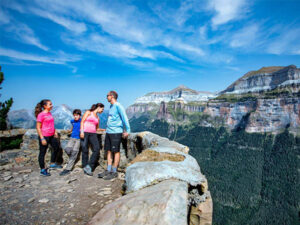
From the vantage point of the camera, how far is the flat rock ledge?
187 centimetres

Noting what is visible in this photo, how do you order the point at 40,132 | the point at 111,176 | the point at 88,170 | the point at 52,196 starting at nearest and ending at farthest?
the point at 52,196 < the point at 111,176 < the point at 88,170 < the point at 40,132

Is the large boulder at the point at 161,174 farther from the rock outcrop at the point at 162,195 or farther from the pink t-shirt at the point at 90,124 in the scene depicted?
the pink t-shirt at the point at 90,124

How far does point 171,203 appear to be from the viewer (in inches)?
75.2

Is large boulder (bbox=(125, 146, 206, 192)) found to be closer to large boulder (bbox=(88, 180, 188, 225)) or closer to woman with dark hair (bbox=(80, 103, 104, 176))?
large boulder (bbox=(88, 180, 188, 225))

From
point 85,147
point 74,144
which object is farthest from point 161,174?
point 74,144

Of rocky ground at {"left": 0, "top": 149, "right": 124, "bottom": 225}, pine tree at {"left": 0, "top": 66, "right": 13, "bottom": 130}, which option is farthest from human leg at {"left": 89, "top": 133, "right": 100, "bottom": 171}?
pine tree at {"left": 0, "top": 66, "right": 13, "bottom": 130}

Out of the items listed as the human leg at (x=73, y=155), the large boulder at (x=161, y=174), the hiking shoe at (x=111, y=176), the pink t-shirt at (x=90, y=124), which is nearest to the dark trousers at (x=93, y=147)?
the pink t-shirt at (x=90, y=124)

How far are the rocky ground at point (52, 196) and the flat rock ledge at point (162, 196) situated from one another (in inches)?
59.6

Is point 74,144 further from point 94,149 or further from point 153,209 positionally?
point 153,209

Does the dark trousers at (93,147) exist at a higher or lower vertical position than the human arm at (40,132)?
lower

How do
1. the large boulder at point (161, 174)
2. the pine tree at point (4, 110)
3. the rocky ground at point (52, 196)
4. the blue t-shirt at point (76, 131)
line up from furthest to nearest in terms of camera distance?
the pine tree at point (4, 110) → the blue t-shirt at point (76, 131) → the rocky ground at point (52, 196) → the large boulder at point (161, 174)

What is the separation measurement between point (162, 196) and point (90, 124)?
5309 millimetres

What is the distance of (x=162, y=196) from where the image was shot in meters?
2.06

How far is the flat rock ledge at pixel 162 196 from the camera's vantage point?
187 centimetres
